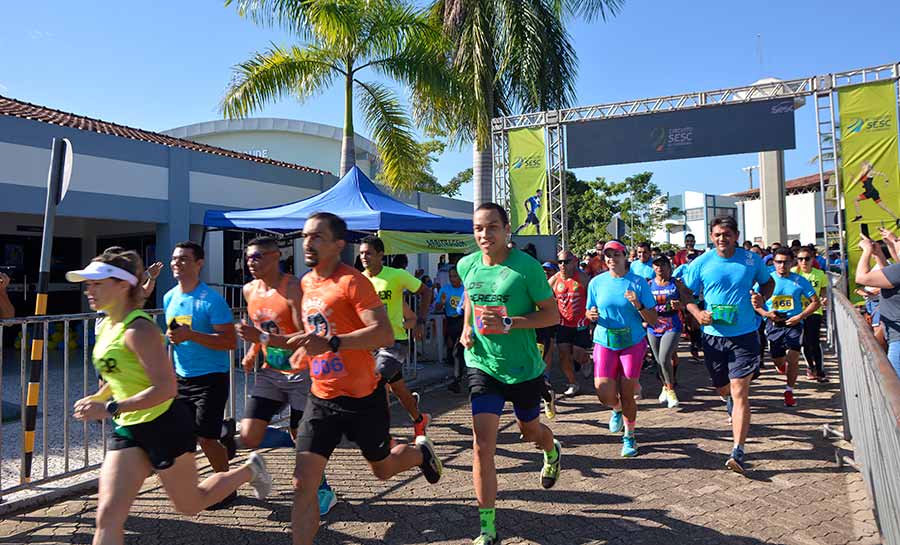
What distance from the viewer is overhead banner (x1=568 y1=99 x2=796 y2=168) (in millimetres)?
13547

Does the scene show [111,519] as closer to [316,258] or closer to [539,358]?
[316,258]

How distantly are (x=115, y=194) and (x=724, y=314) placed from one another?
38.4 ft

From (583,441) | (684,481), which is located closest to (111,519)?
(684,481)

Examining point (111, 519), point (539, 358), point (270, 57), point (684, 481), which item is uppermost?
point (270, 57)

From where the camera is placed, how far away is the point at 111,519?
9.32 feet

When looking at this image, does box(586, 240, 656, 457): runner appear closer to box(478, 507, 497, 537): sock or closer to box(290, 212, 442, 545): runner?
box(478, 507, 497, 537): sock

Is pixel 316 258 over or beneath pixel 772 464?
over

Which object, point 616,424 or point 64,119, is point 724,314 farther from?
point 64,119

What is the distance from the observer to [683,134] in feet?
47.0

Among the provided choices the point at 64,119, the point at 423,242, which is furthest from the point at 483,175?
the point at 64,119

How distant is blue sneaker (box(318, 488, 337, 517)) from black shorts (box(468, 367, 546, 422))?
1235 mm

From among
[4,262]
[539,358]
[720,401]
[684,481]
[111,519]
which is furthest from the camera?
[4,262]

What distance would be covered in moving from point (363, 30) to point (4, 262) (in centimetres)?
979

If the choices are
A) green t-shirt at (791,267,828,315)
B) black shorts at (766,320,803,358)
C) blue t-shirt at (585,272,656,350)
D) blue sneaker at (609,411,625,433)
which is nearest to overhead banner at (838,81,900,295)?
green t-shirt at (791,267,828,315)
